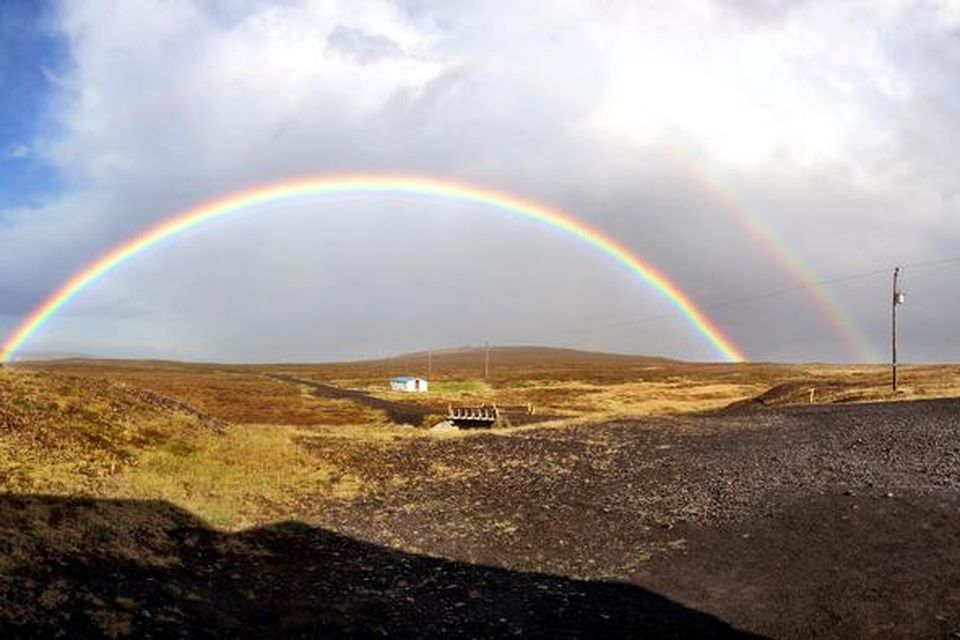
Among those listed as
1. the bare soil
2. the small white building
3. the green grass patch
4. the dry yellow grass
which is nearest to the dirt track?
the bare soil

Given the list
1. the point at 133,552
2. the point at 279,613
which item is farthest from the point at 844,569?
the point at 133,552

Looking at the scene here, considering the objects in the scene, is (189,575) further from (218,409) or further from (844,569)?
(218,409)

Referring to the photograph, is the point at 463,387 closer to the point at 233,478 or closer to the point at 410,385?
the point at 410,385

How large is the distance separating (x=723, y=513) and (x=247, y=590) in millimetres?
12022

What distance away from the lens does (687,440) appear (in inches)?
1204

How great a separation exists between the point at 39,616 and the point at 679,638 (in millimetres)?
9831

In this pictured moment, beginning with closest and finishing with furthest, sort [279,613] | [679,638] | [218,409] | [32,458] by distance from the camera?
[679,638] < [279,613] < [32,458] < [218,409]

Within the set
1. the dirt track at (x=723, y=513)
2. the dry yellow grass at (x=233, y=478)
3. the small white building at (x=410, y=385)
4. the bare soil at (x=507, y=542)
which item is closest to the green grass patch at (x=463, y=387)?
the small white building at (x=410, y=385)

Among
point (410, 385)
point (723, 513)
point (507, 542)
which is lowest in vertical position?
point (410, 385)

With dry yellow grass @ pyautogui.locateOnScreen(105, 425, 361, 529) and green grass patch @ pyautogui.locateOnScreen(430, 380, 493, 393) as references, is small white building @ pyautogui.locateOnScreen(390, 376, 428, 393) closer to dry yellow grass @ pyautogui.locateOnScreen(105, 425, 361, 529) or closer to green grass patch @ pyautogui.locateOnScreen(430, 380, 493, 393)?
green grass patch @ pyautogui.locateOnScreen(430, 380, 493, 393)

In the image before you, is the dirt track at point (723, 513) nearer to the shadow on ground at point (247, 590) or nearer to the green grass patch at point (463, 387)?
the shadow on ground at point (247, 590)

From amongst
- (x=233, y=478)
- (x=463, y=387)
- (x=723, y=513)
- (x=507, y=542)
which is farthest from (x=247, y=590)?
(x=463, y=387)

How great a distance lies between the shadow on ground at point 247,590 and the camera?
11852 mm

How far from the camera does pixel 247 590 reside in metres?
14.8
